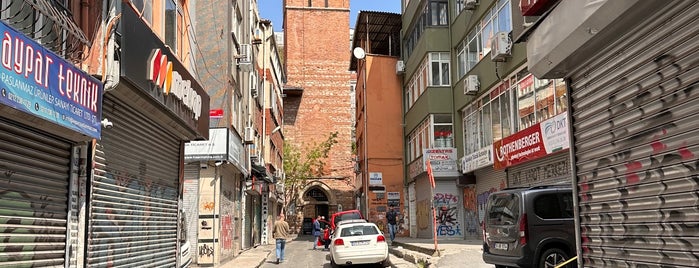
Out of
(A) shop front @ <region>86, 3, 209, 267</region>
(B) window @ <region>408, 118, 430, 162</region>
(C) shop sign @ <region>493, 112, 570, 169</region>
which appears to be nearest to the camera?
(A) shop front @ <region>86, 3, 209, 267</region>

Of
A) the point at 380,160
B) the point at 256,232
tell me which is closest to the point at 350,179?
the point at 380,160

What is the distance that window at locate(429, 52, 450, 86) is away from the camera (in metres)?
27.8

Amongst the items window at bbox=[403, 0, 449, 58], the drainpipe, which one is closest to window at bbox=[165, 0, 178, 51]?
the drainpipe

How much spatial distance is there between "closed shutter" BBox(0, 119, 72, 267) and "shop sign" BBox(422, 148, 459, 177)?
825 inches

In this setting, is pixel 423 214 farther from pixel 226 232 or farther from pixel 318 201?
pixel 318 201

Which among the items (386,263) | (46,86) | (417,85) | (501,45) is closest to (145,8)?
(46,86)

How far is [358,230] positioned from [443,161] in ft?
38.9

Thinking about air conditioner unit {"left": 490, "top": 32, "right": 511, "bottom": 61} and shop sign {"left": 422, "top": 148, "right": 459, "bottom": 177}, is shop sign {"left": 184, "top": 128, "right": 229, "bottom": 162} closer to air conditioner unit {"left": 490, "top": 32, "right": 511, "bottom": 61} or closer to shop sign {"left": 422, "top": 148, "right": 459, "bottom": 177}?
air conditioner unit {"left": 490, "top": 32, "right": 511, "bottom": 61}

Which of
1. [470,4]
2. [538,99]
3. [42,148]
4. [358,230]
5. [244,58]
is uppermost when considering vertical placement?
[470,4]

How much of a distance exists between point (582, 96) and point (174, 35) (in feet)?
29.4

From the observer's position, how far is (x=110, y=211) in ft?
26.6

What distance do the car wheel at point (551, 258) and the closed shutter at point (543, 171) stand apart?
5532mm

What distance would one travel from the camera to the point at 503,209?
35.3 feet

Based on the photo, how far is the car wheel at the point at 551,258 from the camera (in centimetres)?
984
